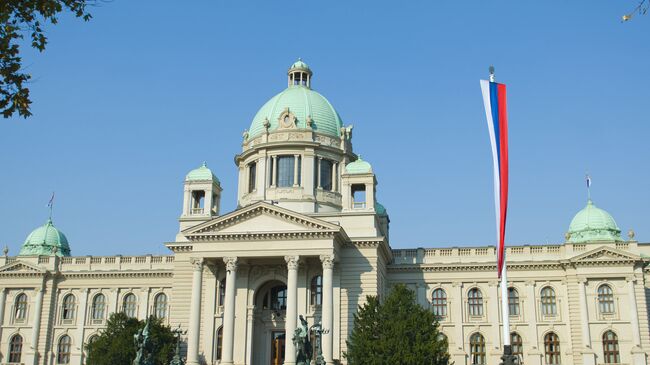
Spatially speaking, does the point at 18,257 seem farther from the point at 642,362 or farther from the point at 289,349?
the point at 642,362

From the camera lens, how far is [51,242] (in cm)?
6881

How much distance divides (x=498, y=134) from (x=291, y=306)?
27.6 m

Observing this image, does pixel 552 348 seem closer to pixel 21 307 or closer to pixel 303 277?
pixel 303 277

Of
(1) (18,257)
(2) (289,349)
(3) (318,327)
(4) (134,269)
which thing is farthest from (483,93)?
(1) (18,257)

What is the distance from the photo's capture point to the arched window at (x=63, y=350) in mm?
62875

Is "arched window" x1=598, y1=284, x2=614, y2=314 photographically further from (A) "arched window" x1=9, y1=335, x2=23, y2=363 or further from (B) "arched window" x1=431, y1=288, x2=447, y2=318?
(A) "arched window" x1=9, y1=335, x2=23, y2=363

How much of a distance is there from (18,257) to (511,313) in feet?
145

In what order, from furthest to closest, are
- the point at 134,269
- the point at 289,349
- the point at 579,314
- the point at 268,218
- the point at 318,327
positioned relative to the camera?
the point at 134,269 → the point at 579,314 → the point at 268,218 → the point at 289,349 → the point at 318,327

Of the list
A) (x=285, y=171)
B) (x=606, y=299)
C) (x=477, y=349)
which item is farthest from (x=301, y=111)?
(x=606, y=299)

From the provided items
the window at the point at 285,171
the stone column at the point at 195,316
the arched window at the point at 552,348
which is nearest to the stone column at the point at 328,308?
the stone column at the point at 195,316

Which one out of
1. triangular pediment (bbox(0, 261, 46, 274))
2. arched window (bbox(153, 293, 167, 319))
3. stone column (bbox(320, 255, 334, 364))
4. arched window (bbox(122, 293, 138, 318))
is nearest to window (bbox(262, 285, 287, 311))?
stone column (bbox(320, 255, 334, 364))

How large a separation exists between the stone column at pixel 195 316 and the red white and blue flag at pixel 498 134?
3092 cm

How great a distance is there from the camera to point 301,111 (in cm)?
6431

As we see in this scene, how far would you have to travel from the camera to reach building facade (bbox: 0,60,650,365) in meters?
51.9
